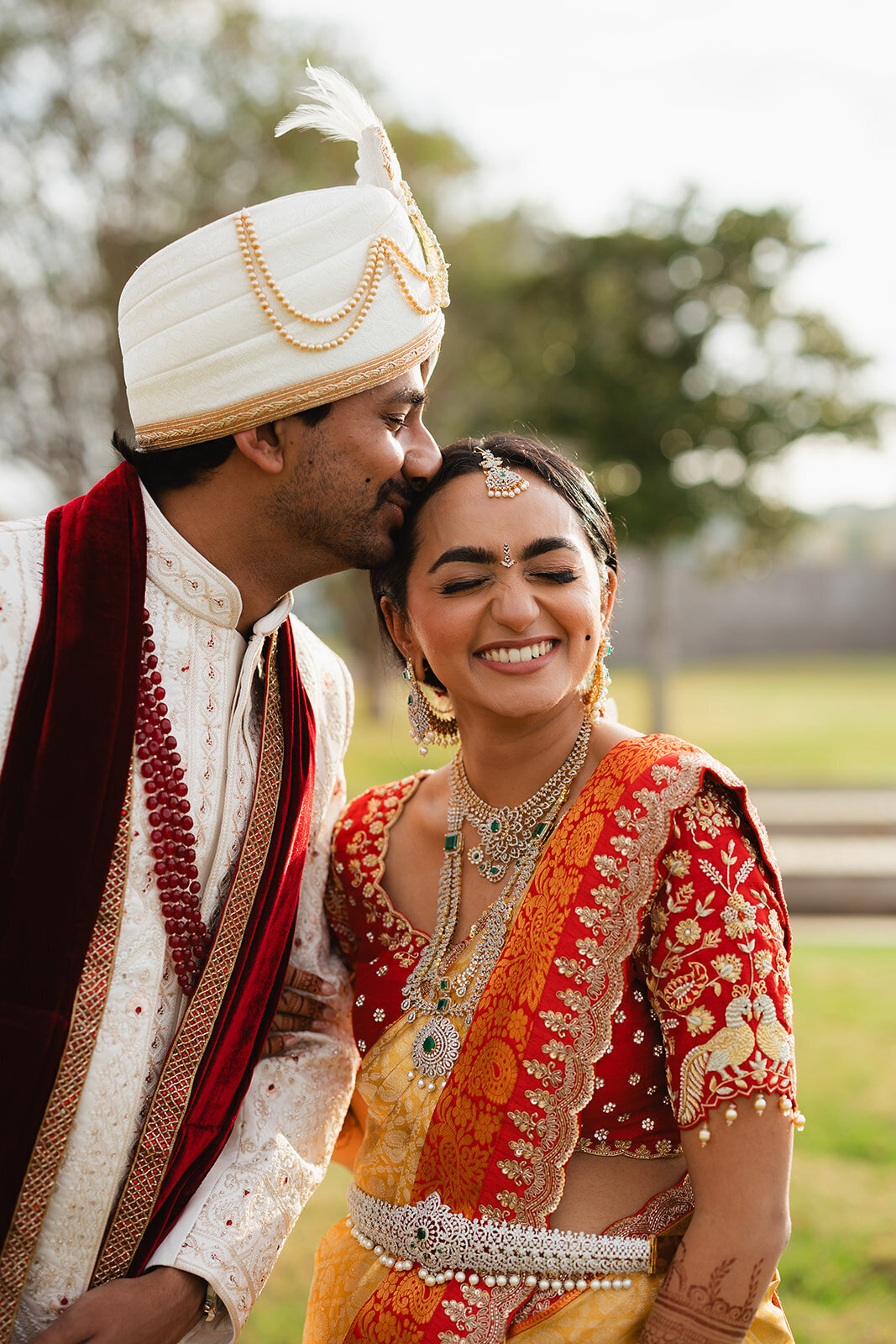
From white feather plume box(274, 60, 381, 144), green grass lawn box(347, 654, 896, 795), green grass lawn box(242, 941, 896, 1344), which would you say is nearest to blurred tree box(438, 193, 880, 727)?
green grass lawn box(347, 654, 896, 795)

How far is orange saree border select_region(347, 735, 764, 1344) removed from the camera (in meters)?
1.90

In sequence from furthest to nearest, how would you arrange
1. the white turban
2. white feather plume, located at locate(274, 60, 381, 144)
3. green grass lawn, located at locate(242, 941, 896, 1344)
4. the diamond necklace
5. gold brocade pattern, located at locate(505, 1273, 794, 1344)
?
green grass lawn, located at locate(242, 941, 896, 1344) < white feather plume, located at locate(274, 60, 381, 144) < the diamond necklace < the white turban < gold brocade pattern, located at locate(505, 1273, 794, 1344)

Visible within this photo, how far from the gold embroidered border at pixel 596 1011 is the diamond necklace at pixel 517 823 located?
1.00 feet

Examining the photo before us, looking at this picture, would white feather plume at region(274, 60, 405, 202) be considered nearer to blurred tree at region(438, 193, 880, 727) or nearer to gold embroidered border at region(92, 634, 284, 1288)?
gold embroidered border at region(92, 634, 284, 1288)

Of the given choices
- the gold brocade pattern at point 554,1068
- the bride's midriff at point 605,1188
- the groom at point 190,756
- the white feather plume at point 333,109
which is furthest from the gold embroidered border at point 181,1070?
the white feather plume at point 333,109

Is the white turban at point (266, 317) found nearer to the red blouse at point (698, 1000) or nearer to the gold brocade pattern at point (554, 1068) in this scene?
the gold brocade pattern at point (554, 1068)

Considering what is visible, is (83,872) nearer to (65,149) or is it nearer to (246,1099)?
(246,1099)

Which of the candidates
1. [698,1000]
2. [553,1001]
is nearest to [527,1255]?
[553,1001]

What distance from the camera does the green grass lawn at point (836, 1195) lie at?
11.9 feet

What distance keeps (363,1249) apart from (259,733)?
3.20 ft

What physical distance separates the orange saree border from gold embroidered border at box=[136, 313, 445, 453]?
2.82ft

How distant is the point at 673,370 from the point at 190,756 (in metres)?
14.2

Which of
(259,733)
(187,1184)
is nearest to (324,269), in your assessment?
(259,733)

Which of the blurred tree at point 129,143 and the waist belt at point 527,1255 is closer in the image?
the waist belt at point 527,1255
